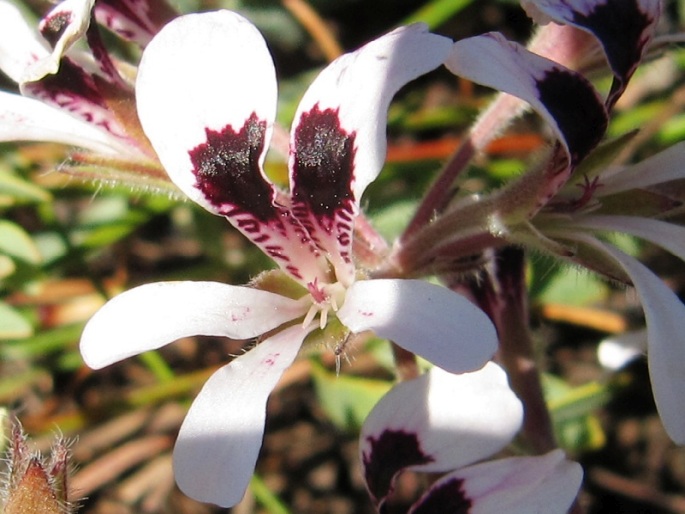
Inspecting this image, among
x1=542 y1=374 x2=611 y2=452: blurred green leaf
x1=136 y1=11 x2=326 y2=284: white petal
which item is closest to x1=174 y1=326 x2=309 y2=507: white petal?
x1=136 y1=11 x2=326 y2=284: white petal

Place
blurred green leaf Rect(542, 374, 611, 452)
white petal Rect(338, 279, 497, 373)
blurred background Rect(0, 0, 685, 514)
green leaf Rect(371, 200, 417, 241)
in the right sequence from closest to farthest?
1. white petal Rect(338, 279, 497, 373)
2. blurred green leaf Rect(542, 374, 611, 452)
3. green leaf Rect(371, 200, 417, 241)
4. blurred background Rect(0, 0, 685, 514)

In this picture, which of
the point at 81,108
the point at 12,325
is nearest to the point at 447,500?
the point at 81,108

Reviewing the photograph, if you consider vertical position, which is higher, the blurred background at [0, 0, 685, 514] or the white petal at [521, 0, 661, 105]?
the white petal at [521, 0, 661, 105]

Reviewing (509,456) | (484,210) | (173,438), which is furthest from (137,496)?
(484,210)

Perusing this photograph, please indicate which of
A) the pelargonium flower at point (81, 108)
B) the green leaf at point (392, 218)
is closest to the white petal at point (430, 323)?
the pelargonium flower at point (81, 108)

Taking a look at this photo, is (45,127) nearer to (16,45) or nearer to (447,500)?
(16,45)

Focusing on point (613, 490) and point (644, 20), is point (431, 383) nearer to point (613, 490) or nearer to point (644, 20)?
point (644, 20)

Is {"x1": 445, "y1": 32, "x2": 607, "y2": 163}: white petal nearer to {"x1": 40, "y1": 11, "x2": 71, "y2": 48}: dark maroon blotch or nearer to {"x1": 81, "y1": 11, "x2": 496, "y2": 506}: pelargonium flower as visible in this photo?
{"x1": 81, "y1": 11, "x2": 496, "y2": 506}: pelargonium flower
